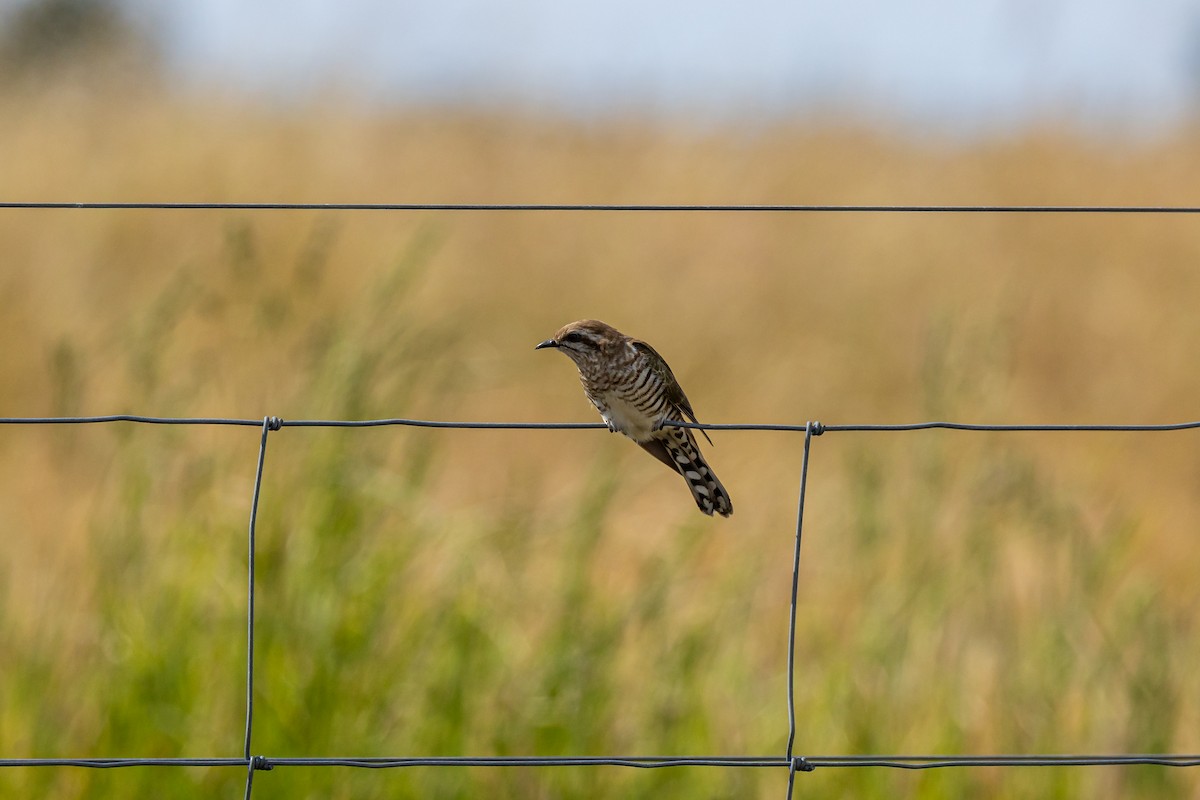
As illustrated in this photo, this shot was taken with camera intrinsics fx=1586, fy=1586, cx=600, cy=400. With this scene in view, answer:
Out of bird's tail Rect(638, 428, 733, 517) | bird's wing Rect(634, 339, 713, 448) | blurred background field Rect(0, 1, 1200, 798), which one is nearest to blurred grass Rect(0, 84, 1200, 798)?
blurred background field Rect(0, 1, 1200, 798)

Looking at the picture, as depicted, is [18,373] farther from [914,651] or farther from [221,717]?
[914,651]

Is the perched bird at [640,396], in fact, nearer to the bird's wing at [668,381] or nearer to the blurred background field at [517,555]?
the bird's wing at [668,381]

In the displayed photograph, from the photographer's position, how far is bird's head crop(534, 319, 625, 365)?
4660 millimetres

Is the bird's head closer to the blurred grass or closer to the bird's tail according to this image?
the bird's tail

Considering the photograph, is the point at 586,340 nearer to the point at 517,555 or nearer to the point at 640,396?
the point at 640,396

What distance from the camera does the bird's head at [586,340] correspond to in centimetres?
466

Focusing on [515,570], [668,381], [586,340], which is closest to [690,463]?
[668,381]

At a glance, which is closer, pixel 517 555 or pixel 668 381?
pixel 668 381

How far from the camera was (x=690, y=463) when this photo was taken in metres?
4.59

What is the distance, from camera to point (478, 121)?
13594 millimetres

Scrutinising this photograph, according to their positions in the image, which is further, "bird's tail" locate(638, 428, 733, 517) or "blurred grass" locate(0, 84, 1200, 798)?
"blurred grass" locate(0, 84, 1200, 798)

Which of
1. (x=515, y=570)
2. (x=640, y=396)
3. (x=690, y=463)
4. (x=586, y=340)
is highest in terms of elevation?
(x=586, y=340)

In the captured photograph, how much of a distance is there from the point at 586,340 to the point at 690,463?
49cm

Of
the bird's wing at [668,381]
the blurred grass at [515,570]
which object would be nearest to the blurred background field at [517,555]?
the blurred grass at [515,570]
